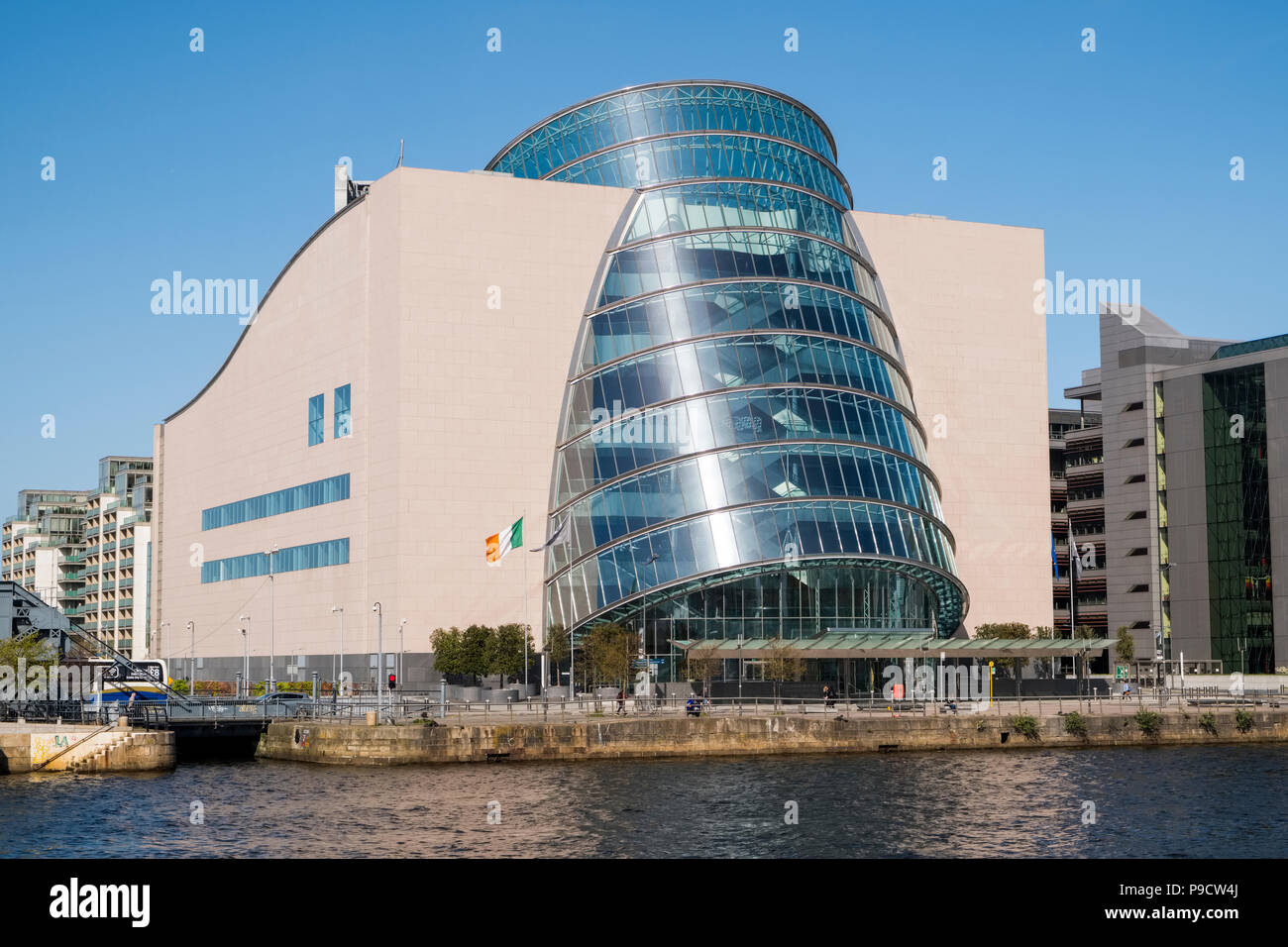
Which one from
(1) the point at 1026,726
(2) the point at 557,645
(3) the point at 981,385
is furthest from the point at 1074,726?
(3) the point at 981,385

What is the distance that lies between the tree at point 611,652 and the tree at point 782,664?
6.87m

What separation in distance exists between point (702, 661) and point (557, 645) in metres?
10.8

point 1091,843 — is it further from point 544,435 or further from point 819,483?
point 544,435

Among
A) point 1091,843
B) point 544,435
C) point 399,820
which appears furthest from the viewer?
point 544,435

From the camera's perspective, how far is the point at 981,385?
3639 inches

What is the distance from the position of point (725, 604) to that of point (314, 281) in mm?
34182

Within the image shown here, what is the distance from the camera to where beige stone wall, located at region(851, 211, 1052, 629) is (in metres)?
90.6

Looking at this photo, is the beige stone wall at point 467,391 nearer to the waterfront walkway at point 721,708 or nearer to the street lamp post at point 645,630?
the street lamp post at point 645,630

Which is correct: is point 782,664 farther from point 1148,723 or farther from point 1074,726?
point 1148,723

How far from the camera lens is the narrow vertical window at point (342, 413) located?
83.1 metres

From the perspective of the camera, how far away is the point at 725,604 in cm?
7475
